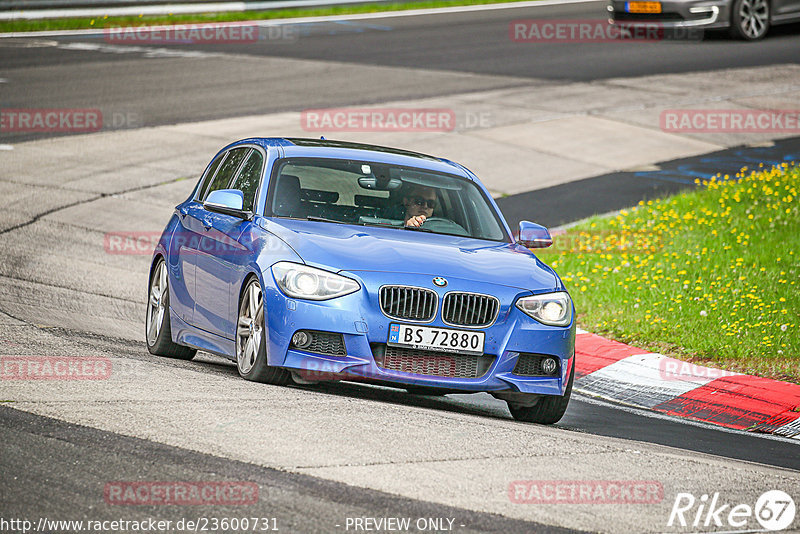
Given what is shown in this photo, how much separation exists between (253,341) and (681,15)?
20.7 metres

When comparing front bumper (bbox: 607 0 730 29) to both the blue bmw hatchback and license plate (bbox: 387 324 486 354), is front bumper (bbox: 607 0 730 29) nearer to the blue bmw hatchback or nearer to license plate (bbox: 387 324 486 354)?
the blue bmw hatchback

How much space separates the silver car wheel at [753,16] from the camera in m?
26.9

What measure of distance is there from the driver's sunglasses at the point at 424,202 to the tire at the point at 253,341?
4.89ft

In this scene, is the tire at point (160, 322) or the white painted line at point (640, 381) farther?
the white painted line at point (640, 381)

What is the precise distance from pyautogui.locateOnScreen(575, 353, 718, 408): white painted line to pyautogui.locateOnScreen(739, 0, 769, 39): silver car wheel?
18506 millimetres

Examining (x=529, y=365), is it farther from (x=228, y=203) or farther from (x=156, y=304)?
(x=156, y=304)

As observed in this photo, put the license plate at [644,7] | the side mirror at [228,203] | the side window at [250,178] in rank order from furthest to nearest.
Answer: the license plate at [644,7], the side window at [250,178], the side mirror at [228,203]

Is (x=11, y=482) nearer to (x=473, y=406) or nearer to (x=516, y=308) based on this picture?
(x=516, y=308)

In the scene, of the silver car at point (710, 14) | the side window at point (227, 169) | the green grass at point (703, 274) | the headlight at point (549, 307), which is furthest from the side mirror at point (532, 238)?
the silver car at point (710, 14)

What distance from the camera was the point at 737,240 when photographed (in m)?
13.9

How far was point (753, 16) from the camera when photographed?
1073 inches

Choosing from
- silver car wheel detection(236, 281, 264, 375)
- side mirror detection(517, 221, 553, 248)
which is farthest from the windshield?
silver car wheel detection(236, 281, 264, 375)

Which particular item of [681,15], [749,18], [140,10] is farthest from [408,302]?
[140,10]

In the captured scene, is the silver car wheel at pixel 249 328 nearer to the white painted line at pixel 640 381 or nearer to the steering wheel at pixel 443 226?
the steering wheel at pixel 443 226
